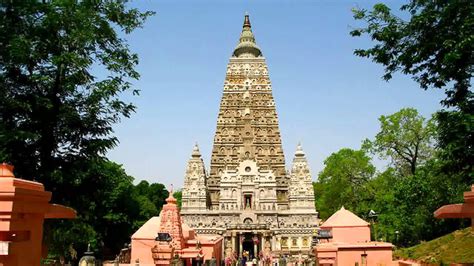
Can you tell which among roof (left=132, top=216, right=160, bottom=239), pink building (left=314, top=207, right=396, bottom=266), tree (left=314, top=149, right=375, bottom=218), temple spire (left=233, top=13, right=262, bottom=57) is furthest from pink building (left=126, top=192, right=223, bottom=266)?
temple spire (left=233, top=13, right=262, bottom=57)

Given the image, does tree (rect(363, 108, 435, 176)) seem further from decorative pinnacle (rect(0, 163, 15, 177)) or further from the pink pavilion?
decorative pinnacle (rect(0, 163, 15, 177))

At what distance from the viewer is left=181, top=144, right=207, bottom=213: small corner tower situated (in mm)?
56019

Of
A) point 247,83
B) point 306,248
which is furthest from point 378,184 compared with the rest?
point 247,83

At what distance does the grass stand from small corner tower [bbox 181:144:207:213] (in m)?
32.9

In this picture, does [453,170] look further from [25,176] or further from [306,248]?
[306,248]

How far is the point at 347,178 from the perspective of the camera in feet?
176

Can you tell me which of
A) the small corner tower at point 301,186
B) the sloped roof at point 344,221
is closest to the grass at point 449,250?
the sloped roof at point 344,221

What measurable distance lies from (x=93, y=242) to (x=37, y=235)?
32757 millimetres

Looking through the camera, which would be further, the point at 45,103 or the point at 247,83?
the point at 247,83

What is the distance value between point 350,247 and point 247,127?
4113 centimetres

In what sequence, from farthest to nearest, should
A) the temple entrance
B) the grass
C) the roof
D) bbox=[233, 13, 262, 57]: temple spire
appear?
bbox=[233, 13, 262, 57]: temple spire < the temple entrance < the roof < the grass

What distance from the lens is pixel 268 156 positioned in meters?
59.8

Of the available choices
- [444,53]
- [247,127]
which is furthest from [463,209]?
[247,127]

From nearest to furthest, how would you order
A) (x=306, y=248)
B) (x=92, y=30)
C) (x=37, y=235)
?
(x=37, y=235), (x=92, y=30), (x=306, y=248)
